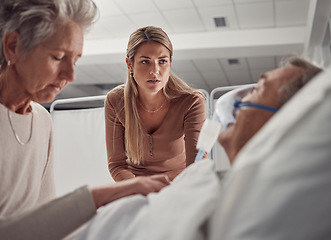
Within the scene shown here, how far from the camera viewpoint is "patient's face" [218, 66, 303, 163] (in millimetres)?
905

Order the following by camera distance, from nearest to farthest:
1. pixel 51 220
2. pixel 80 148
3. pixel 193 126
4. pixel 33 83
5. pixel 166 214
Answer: pixel 166 214, pixel 51 220, pixel 33 83, pixel 193 126, pixel 80 148

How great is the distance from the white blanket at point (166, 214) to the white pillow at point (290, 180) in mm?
55

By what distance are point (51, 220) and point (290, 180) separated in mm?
546

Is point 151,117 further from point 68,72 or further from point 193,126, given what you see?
point 68,72

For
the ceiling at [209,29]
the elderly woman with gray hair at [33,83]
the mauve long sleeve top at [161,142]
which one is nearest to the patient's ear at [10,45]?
the elderly woman with gray hair at [33,83]

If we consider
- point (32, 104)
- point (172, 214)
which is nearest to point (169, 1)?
point (32, 104)

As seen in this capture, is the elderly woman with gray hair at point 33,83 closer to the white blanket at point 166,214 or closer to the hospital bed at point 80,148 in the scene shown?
the white blanket at point 166,214

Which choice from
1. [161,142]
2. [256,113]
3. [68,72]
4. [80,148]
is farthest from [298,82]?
[80,148]

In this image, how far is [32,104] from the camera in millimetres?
1245

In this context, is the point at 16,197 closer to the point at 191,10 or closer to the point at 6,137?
the point at 6,137

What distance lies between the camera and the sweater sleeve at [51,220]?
2.55 feet

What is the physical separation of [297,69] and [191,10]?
172 inches

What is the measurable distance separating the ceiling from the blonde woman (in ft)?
8.03

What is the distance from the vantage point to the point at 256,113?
92cm
